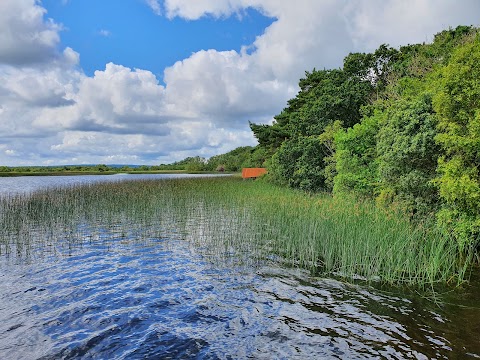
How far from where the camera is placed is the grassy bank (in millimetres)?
8008

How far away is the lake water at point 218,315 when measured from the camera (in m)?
5.05

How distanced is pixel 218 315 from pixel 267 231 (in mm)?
6591

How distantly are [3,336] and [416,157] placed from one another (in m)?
11.0

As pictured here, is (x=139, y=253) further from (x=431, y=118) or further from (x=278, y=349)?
(x=431, y=118)

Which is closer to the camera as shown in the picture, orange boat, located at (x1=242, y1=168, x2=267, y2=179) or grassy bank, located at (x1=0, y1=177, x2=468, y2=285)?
grassy bank, located at (x1=0, y1=177, x2=468, y2=285)

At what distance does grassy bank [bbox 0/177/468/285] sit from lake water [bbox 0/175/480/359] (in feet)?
2.42

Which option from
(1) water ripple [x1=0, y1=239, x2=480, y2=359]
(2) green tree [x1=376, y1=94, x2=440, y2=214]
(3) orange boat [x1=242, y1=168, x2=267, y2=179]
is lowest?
(1) water ripple [x1=0, y1=239, x2=480, y2=359]

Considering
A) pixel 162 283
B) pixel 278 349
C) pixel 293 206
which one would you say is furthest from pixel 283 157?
pixel 278 349

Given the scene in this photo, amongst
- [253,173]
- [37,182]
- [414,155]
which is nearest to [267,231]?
[414,155]

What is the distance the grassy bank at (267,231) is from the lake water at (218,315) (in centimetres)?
74

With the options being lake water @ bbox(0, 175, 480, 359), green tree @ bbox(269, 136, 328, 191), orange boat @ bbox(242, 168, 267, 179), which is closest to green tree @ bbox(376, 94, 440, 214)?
lake water @ bbox(0, 175, 480, 359)

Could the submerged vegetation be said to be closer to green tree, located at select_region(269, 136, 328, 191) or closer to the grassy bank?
the grassy bank

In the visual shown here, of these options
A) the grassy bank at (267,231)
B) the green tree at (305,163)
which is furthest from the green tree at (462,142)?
the green tree at (305,163)

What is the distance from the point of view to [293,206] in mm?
14023
